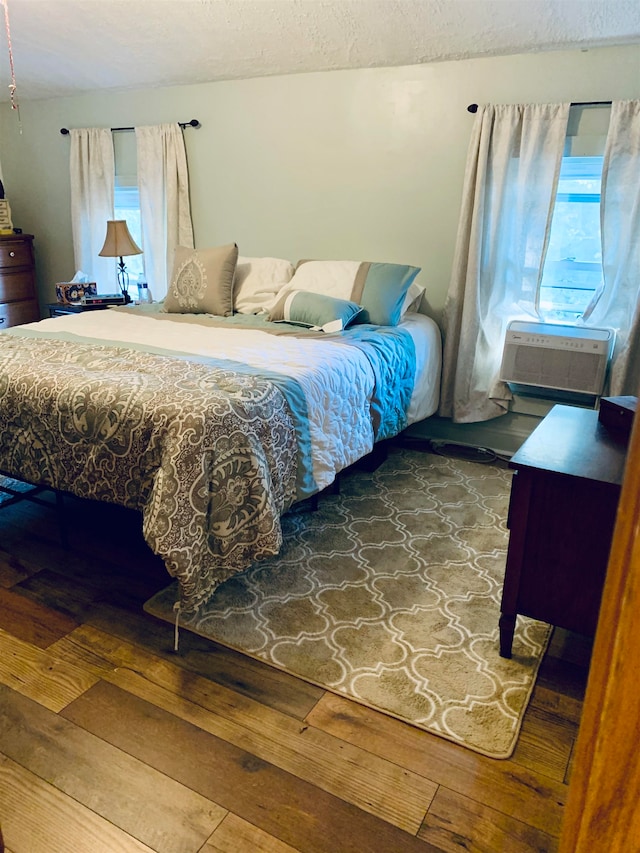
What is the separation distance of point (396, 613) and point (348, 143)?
9.12ft

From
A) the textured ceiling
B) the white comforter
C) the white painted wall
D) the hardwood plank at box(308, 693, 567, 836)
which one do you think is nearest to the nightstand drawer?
the white painted wall

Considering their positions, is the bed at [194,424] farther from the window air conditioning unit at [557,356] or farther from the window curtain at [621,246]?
the window curtain at [621,246]

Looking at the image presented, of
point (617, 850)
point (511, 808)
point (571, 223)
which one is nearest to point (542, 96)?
point (571, 223)

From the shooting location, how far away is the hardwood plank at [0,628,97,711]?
1.66 meters

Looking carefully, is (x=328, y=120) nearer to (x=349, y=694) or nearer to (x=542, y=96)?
(x=542, y=96)

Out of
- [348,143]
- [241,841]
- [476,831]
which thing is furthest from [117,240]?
[476,831]

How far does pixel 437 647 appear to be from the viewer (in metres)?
1.89

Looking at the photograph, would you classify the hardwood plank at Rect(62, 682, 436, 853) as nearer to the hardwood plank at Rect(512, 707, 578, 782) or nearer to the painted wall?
the hardwood plank at Rect(512, 707, 578, 782)

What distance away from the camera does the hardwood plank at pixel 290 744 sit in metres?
1.38

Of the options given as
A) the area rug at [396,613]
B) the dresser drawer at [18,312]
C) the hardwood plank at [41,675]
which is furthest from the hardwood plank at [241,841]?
the dresser drawer at [18,312]

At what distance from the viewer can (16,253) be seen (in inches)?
187

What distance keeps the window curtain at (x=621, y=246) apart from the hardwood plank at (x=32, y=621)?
264cm

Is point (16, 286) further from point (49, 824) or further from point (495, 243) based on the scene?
point (49, 824)

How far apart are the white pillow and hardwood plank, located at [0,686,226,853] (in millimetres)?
2442
